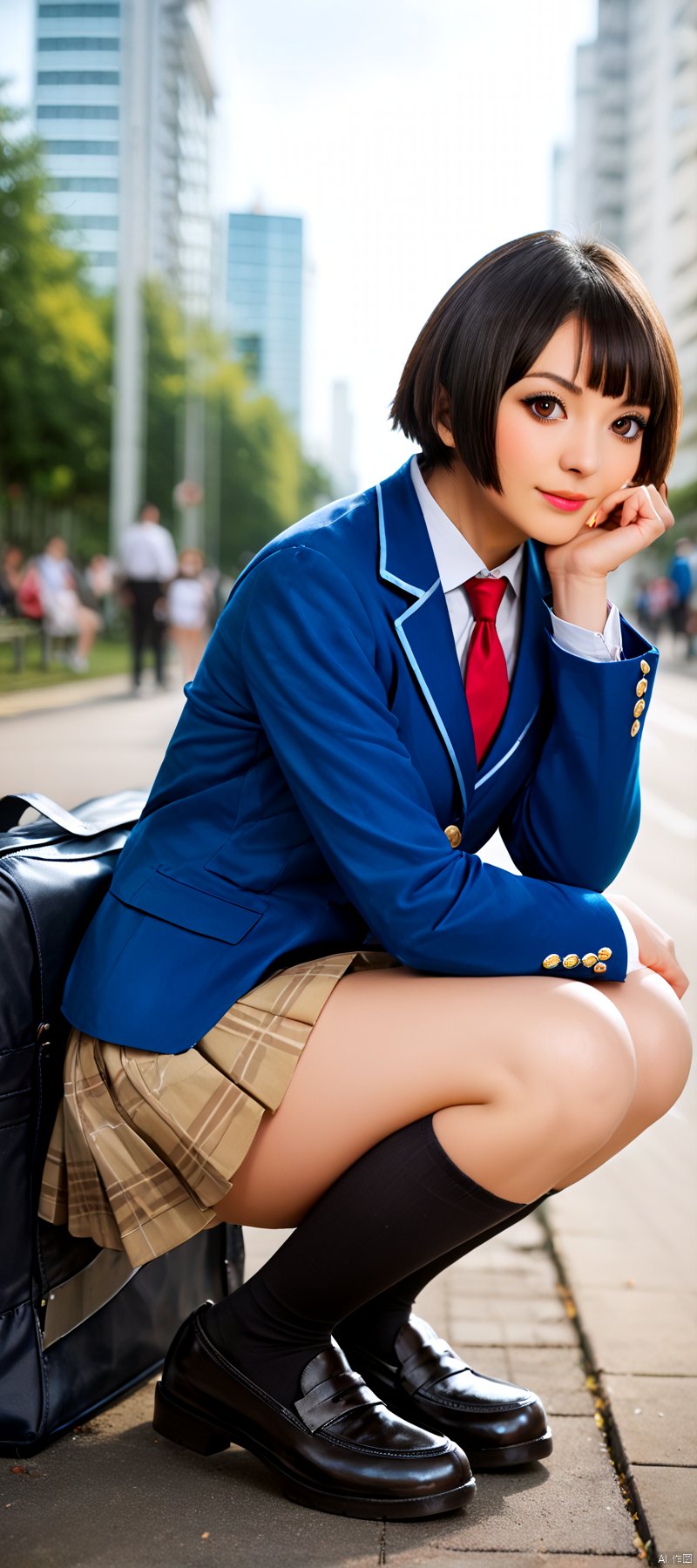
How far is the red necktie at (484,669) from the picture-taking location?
6.82ft

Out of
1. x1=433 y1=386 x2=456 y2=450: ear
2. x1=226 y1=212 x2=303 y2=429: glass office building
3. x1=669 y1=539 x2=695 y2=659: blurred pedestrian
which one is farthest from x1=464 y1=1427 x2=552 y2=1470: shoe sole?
x1=226 y1=212 x2=303 y2=429: glass office building

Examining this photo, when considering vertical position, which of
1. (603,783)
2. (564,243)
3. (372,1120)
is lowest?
(372,1120)

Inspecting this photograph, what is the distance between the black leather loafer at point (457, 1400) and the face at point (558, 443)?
106 cm

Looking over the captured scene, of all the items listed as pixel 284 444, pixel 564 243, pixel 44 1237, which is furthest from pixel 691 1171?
pixel 284 444

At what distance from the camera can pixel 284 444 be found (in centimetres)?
7900

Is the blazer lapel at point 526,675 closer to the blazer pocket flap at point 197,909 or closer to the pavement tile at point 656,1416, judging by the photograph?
the blazer pocket flap at point 197,909

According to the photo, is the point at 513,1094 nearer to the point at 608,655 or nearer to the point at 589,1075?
the point at 589,1075

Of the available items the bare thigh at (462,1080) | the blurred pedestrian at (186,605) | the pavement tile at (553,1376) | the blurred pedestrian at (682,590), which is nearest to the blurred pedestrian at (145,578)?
the blurred pedestrian at (186,605)

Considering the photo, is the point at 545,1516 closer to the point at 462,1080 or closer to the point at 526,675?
the point at 462,1080

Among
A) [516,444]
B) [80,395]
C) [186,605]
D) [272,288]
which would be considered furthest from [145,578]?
[272,288]

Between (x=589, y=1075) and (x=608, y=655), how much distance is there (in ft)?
1.94

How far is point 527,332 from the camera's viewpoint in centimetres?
194

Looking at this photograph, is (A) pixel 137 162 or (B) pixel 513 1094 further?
(A) pixel 137 162

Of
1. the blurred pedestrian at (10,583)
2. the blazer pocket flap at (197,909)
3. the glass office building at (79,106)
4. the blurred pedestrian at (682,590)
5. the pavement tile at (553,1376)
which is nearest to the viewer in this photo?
the blazer pocket flap at (197,909)
